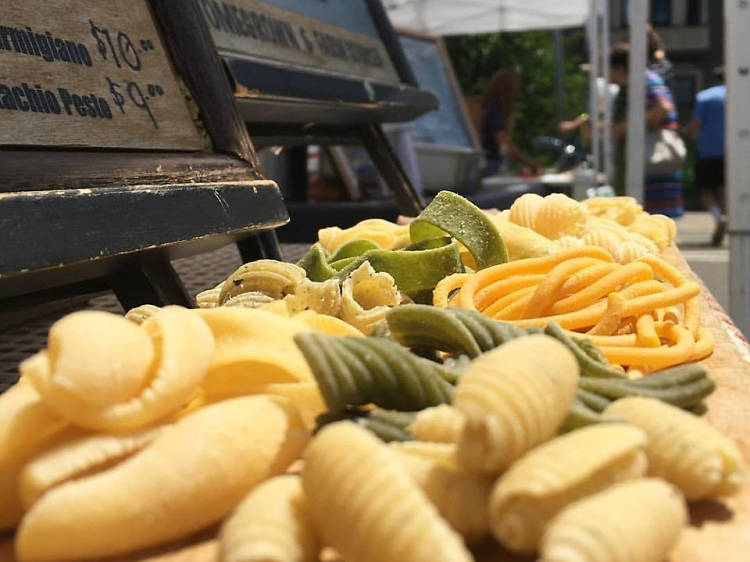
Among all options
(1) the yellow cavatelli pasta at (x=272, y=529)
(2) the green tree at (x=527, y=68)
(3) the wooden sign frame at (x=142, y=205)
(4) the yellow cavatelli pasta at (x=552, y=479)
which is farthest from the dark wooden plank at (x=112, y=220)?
(2) the green tree at (x=527, y=68)

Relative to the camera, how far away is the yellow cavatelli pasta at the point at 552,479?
594mm

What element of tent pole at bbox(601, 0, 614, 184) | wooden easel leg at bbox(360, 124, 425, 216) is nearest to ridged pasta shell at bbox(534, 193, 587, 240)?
wooden easel leg at bbox(360, 124, 425, 216)

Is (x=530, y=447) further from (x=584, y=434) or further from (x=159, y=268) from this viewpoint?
(x=159, y=268)

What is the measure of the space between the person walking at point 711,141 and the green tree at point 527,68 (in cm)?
833

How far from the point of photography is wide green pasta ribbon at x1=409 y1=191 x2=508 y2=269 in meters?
1.40

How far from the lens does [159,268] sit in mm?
1472

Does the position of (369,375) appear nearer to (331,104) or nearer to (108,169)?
(108,169)

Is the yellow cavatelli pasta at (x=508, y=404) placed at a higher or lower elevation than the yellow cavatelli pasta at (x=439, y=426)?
higher

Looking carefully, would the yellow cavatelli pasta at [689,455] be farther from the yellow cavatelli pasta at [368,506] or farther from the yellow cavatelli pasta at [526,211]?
the yellow cavatelli pasta at [526,211]

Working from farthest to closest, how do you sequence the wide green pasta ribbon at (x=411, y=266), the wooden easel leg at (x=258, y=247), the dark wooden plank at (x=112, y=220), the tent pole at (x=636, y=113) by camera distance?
the tent pole at (x=636, y=113) → the wooden easel leg at (x=258, y=247) → the wide green pasta ribbon at (x=411, y=266) → the dark wooden plank at (x=112, y=220)

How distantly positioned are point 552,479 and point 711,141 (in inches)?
266

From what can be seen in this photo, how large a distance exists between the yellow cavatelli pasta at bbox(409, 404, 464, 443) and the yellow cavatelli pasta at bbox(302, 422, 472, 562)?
0.32 feet

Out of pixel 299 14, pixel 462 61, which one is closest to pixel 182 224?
pixel 299 14

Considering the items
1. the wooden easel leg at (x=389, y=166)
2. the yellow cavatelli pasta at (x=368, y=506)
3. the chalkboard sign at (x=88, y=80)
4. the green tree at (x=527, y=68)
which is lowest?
the green tree at (x=527, y=68)
